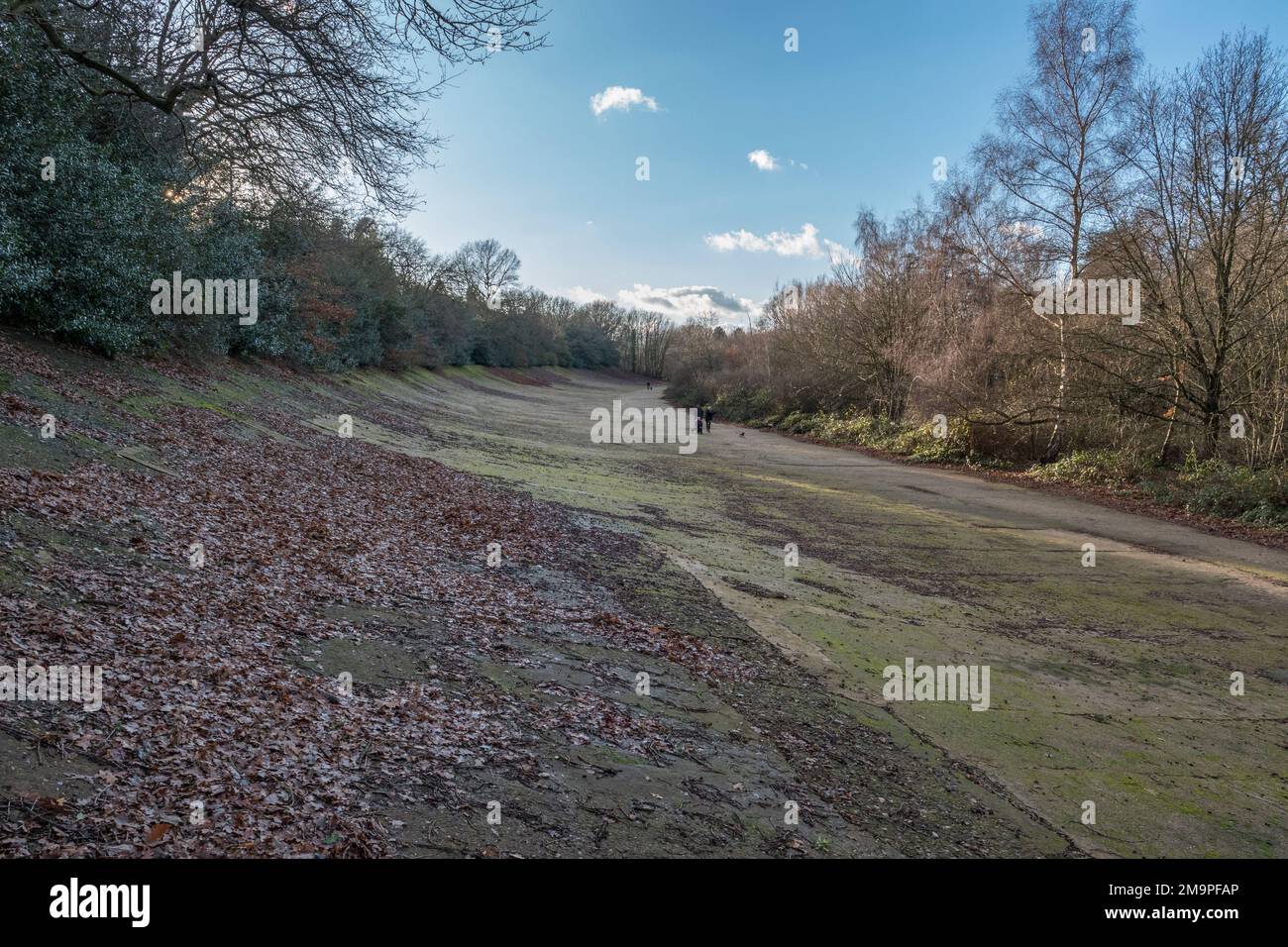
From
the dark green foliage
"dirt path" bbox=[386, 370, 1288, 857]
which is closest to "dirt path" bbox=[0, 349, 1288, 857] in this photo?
"dirt path" bbox=[386, 370, 1288, 857]

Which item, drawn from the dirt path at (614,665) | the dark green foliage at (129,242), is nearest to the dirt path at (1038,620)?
the dirt path at (614,665)

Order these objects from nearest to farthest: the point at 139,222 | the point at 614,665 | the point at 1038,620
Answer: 1. the point at 614,665
2. the point at 1038,620
3. the point at 139,222

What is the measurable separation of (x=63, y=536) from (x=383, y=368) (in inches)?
1457

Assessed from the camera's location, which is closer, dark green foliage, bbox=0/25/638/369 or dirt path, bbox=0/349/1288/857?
dirt path, bbox=0/349/1288/857

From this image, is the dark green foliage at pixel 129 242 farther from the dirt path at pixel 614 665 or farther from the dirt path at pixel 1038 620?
the dirt path at pixel 1038 620

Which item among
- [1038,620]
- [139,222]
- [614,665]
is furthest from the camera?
[139,222]

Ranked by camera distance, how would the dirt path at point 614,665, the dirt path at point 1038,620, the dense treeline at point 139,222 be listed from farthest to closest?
the dense treeline at point 139,222
the dirt path at point 1038,620
the dirt path at point 614,665

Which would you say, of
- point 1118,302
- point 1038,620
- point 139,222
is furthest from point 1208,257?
point 139,222

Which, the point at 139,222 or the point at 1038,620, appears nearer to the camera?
the point at 1038,620

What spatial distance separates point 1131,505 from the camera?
20.3 m

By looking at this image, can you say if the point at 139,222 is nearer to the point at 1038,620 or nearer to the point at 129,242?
the point at 129,242

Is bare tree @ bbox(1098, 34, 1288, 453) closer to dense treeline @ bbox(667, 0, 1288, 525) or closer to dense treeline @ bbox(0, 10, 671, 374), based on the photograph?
dense treeline @ bbox(667, 0, 1288, 525)

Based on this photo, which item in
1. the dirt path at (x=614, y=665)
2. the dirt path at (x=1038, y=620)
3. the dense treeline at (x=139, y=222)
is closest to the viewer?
the dirt path at (x=614, y=665)

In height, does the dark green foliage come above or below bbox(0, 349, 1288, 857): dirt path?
above
